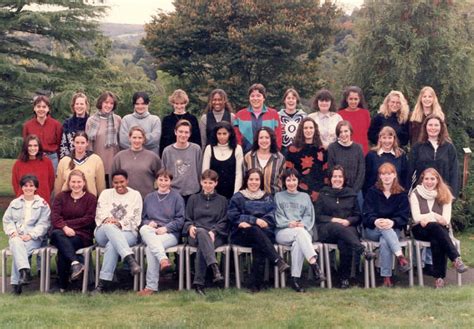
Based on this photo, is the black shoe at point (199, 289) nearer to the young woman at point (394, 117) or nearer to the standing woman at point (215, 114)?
the standing woman at point (215, 114)

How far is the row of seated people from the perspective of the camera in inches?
269

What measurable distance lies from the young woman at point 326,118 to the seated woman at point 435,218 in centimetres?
117

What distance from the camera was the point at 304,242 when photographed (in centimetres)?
680

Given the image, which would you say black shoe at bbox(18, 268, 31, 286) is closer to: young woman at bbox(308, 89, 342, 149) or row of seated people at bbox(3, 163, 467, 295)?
A: row of seated people at bbox(3, 163, 467, 295)

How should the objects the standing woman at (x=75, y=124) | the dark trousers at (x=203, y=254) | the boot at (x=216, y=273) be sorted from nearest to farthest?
1. the boot at (x=216, y=273)
2. the dark trousers at (x=203, y=254)
3. the standing woman at (x=75, y=124)

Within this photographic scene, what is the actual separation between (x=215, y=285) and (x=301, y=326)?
1.77m

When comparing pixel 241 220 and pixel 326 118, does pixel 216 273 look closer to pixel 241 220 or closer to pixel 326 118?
pixel 241 220

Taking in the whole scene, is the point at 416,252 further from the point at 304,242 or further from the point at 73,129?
the point at 73,129

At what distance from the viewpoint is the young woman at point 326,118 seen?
7.78 m

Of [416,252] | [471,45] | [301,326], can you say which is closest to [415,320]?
[301,326]

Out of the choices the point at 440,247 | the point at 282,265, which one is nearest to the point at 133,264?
the point at 282,265

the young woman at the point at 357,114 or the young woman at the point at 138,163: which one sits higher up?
the young woman at the point at 357,114

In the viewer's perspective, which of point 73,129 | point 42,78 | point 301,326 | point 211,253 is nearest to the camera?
point 301,326

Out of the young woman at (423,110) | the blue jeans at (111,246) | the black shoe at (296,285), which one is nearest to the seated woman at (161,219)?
the blue jeans at (111,246)
